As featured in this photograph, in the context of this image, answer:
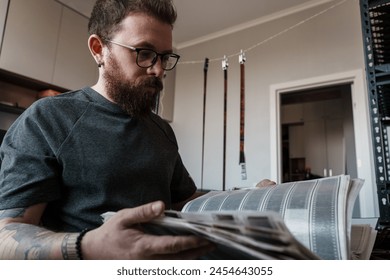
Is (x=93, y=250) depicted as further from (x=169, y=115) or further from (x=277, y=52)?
(x=169, y=115)

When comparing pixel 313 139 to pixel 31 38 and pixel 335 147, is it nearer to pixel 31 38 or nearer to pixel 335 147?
pixel 335 147

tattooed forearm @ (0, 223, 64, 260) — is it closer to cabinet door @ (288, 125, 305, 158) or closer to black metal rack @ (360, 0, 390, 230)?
black metal rack @ (360, 0, 390, 230)

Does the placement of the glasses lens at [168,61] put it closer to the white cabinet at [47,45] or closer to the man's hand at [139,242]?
the man's hand at [139,242]

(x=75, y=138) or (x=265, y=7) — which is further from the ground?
(x=265, y=7)

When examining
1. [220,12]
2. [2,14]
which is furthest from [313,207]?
[220,12]

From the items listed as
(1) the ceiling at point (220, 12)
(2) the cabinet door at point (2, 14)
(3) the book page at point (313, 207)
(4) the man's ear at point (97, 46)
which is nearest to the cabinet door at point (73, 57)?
(1) the ceiling at point (220, 12)

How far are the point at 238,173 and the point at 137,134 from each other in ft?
5.39

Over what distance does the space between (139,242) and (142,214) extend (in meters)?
0.03

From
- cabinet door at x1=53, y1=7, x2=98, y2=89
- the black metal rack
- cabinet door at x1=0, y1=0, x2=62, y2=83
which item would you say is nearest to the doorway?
cabinet door at x1=53, y1=7, x2=98, y2=89

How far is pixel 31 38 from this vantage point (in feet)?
5.63

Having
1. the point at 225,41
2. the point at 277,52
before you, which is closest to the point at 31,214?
the point at 277,52

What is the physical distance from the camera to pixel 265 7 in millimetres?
2098

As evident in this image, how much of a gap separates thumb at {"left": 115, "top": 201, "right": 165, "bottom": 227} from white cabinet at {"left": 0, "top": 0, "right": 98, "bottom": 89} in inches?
67.6

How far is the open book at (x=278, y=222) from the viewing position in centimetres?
23
